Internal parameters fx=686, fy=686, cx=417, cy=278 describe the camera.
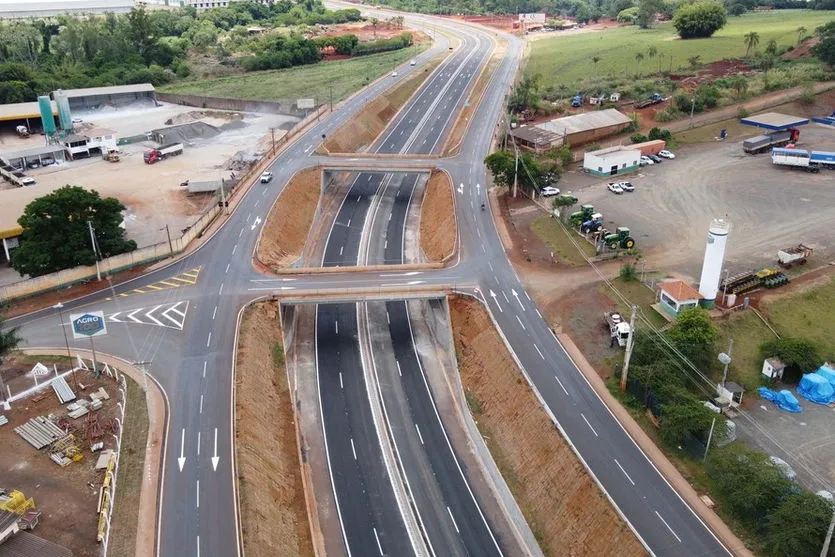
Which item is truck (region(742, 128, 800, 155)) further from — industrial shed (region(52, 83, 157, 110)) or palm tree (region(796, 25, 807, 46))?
industrial shed (region(52, 83, 157, 110))

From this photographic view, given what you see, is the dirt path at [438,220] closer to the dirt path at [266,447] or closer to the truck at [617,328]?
the truck at [617,328]

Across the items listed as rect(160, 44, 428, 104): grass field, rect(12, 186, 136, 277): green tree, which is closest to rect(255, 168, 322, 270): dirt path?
rect(12, 186, 136, 277): green tree

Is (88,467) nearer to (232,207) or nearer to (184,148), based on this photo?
(232,207)

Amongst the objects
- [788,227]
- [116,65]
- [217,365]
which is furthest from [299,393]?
[116,65]

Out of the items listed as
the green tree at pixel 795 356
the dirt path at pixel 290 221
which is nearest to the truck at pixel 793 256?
the green tree at pixel 795 356

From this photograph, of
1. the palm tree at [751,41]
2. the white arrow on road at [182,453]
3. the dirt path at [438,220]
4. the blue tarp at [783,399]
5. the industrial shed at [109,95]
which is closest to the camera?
the white arrow on road at [182,453]

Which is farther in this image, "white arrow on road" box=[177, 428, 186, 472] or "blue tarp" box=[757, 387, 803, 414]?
"blue tarp" box=[757, 387, 803, 414]
